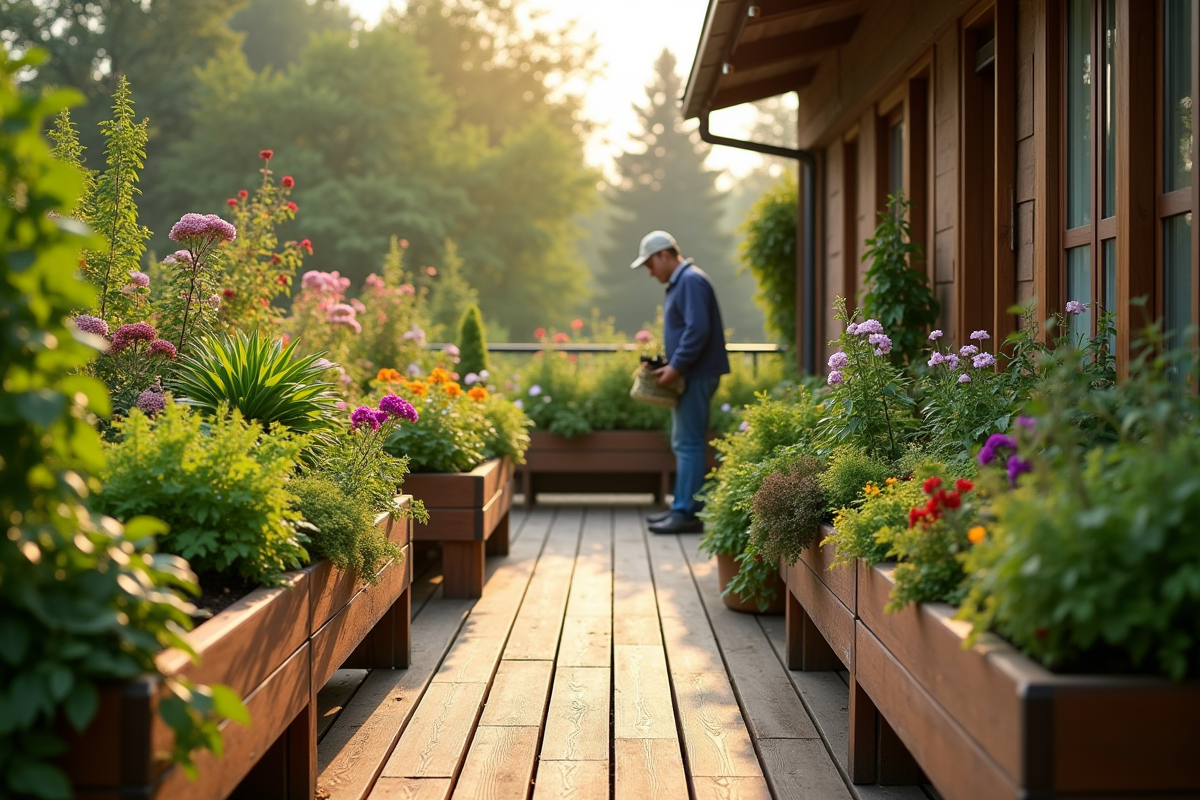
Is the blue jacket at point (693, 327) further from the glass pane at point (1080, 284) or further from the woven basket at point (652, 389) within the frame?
the glass pane at point (1080, 284)

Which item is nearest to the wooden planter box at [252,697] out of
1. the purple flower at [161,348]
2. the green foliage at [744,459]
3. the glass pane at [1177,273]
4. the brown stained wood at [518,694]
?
the brown stained wood at [518,694]

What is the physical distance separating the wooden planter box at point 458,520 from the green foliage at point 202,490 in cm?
229

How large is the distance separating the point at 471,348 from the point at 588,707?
16.5 ft

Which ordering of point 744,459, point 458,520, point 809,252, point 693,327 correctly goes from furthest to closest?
point 809,252, point 693,327, point 458,520, point 744,459

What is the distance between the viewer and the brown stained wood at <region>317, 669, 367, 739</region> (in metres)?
3.16

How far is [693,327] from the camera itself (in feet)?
20.6

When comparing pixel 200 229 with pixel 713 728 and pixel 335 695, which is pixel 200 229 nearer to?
A: pixel 335 695

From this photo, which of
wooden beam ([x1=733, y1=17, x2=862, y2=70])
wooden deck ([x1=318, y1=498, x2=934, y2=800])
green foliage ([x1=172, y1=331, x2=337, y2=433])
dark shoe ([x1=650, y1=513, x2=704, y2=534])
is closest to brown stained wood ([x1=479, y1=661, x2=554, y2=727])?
wooden deck ([x1=318, y1=498, x2=934, y2=800])

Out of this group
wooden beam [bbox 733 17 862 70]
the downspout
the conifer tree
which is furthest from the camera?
the downspout

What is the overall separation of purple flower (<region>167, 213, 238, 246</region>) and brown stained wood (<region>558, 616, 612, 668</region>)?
199cm

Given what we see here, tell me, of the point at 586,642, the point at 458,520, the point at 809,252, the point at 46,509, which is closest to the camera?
the point at 46,509

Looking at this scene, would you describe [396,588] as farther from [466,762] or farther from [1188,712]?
[1188,712]

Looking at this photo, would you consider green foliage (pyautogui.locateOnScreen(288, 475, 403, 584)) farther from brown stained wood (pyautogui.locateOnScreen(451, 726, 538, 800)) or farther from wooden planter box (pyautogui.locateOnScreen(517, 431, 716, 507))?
wooden planter box (pyautogui.locateOnScreen(517, 431, 716, 507))

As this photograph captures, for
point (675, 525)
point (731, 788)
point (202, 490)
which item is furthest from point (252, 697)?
point (675, 525)
